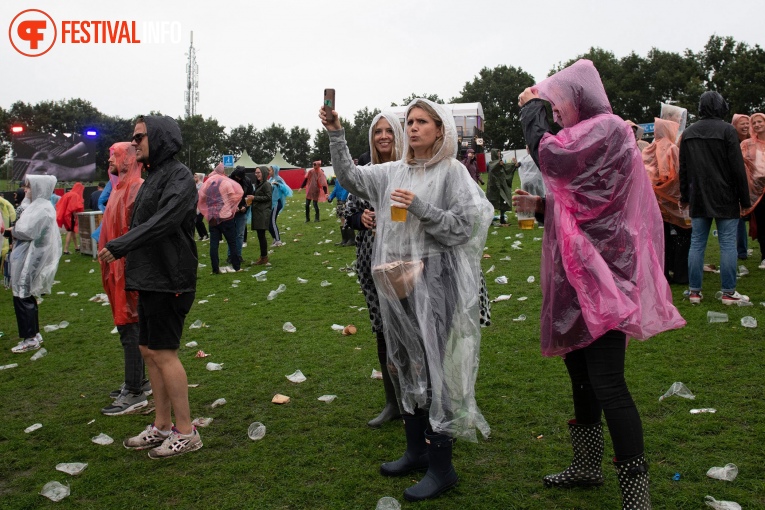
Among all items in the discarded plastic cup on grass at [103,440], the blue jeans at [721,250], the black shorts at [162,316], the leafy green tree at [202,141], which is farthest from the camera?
the leafy green tree at [202,141]

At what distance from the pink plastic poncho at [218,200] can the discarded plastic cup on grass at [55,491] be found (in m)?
8.05

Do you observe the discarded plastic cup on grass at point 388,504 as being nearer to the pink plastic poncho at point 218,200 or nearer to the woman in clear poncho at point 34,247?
the woman in clear poncho at point 34,247

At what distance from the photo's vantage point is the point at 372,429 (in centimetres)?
436

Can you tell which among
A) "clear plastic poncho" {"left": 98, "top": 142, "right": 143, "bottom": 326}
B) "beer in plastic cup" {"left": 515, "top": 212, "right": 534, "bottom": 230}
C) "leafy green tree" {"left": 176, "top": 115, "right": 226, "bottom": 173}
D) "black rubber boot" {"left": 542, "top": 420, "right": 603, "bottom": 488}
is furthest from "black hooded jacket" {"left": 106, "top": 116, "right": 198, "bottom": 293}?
"leafy green tree" {"left": 176, "top": 115, "right": 226, "bottom": 173}

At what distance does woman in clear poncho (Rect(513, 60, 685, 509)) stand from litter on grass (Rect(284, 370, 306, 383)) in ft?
9.18

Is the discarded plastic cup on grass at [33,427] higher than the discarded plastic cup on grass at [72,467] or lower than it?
lower

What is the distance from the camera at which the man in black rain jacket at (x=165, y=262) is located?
3.96 meters

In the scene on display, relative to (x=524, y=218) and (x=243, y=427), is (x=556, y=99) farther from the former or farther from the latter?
(x=243, y=427)

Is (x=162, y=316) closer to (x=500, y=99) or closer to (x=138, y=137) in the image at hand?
(x=138, y=137)

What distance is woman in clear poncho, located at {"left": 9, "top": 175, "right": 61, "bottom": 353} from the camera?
676cm

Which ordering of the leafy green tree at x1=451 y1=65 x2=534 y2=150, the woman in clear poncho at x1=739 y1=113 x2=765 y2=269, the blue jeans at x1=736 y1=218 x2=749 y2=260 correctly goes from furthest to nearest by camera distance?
the leafy green tree at x1=451 y1=65 x2=534 y2=150 < the blue jeans at x1=736 y1=218 x2=749 y2=260 < the woman in clear poncho at x1=739 y1=113 x2=765 y2=269

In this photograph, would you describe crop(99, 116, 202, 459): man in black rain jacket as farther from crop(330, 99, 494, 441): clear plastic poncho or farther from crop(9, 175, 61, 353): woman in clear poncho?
crop(9, 175, 61, 353): woman in clear poncho

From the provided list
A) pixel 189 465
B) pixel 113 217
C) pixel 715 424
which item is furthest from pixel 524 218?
pixel 113 217

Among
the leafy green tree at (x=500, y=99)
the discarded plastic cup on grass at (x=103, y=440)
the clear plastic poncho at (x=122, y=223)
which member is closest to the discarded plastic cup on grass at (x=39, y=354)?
Answer: the clear plastic poncho at (x=122, y=223)
